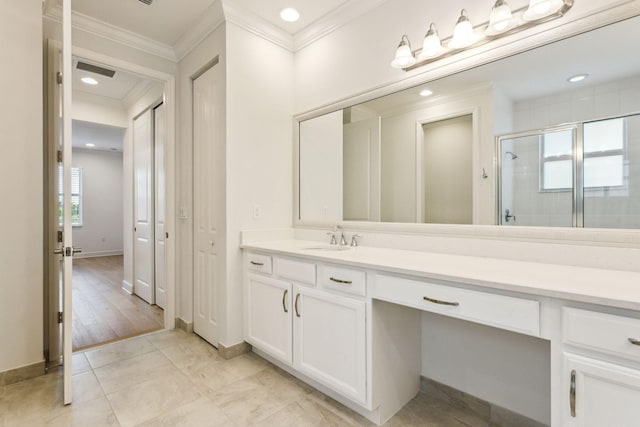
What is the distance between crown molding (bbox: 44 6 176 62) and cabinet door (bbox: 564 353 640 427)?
355cm

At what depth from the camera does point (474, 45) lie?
1.70 metres

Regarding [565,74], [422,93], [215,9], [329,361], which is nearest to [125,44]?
[215,9]

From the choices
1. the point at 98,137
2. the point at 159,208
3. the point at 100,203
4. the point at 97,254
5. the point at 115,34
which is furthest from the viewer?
the point at 100,203

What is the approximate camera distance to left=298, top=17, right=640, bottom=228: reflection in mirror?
1360 millimetres

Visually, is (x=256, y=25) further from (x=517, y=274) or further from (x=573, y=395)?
(x=573, y=395)

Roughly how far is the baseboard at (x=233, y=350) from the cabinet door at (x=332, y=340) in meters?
0.66

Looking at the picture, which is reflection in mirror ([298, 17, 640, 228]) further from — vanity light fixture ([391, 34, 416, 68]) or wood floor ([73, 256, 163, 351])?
wood floor ([73, 256, 163, 351])

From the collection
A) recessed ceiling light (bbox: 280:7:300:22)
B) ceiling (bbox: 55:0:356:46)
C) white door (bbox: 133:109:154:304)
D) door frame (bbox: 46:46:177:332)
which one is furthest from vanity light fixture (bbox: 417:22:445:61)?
white door (bbox: 133:109:154:304)

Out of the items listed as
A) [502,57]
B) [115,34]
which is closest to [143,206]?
[115,34]

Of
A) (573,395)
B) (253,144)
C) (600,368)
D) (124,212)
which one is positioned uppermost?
(253,144)

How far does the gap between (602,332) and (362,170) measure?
1.67 meters

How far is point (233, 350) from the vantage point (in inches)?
93.7

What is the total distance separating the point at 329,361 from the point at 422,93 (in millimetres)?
1725

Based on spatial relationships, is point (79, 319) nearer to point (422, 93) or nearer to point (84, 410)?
point (84, 410)
